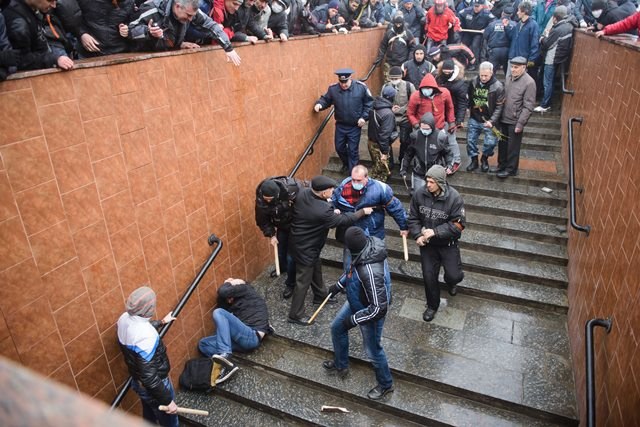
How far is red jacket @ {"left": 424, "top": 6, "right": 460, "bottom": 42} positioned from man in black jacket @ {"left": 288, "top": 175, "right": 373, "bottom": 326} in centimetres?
654

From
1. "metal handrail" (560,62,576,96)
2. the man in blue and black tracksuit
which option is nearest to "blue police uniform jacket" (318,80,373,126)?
the man in blue and black tracksuit

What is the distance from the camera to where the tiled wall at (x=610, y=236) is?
125 inches

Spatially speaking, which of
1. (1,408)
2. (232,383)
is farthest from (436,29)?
(1,408)

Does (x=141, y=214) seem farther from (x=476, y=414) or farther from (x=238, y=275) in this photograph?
(x=476, y=414)

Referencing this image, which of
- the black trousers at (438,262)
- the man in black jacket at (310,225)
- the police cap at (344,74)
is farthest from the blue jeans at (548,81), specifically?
the man in black jacket at (310,225)

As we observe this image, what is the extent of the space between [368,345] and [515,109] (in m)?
4.55

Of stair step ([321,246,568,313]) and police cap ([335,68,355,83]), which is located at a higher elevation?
police cap ([335,68,355,83])

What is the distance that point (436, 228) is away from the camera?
16.7 feet

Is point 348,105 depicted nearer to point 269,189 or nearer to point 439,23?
point 269,189

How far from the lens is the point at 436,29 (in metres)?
10.2

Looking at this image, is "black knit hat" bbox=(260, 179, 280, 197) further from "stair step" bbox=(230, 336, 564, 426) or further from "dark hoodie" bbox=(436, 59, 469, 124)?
"dark hoodie" bbox=(436, 59, 469, 124)

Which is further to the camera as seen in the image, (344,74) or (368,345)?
(344,74)

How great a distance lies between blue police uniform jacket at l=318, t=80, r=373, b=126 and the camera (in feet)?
23.8

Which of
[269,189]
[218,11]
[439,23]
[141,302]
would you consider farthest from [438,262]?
[439,23]
